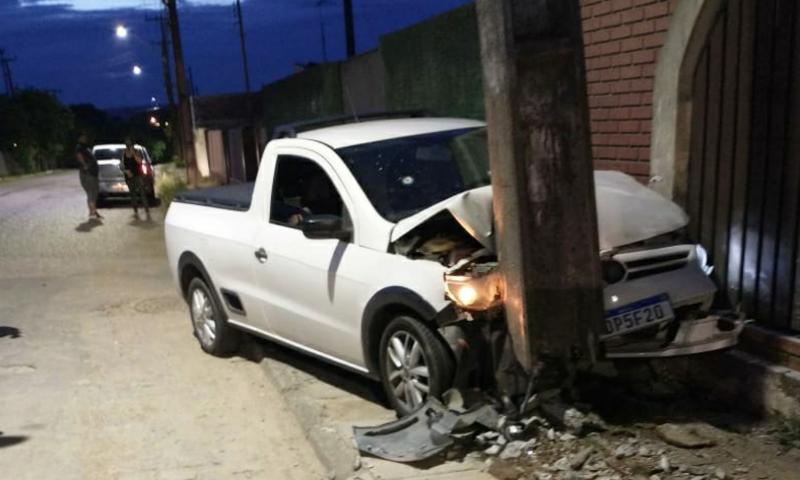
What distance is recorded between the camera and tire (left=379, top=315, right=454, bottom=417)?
14.1 ft

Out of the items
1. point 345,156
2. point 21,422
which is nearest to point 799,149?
point 345,156

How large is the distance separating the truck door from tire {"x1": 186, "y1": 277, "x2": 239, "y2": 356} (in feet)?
3.03

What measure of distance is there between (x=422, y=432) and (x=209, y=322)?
3.10 m

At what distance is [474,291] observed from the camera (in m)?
4.02

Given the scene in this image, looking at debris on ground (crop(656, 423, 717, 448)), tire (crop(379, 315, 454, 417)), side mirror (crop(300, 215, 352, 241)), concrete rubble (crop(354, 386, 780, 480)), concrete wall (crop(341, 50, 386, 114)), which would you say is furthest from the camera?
concrete wall (crop(341, 50, 386, 114))

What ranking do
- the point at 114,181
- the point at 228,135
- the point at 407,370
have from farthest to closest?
the point at 228,135
the point at 114,181
the point at 407,370

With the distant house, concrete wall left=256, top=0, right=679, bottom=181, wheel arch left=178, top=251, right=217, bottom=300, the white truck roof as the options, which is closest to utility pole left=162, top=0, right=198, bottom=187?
the distant house

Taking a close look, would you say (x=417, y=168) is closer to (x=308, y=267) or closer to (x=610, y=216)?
(x=308, y=267)

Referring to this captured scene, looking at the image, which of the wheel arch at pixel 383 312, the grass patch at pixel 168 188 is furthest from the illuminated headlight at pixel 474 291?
the grass patch at pixel 168 188

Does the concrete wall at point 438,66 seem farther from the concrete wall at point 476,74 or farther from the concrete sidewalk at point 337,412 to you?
the concrete sidewalk at point 337,412

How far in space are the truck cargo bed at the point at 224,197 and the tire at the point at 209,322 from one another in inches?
27.9

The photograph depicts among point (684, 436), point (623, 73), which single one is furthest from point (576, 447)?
point (623, 73)

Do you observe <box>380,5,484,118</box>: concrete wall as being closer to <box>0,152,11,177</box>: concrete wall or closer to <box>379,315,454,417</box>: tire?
<box>379,315,454,417</box>: tire

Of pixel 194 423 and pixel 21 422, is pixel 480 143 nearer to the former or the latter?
pixel 194 423
